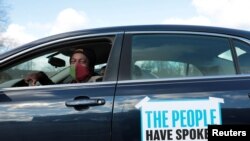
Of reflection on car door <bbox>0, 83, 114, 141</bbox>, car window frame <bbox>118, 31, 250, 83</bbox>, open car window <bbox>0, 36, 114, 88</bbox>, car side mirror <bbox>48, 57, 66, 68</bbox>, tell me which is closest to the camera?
reflection on car door <bbox>0, 83, 114, 141</bbox>

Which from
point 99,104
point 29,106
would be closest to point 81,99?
point 99,104

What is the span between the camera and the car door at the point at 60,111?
337cm

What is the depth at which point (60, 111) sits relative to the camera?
135 inches

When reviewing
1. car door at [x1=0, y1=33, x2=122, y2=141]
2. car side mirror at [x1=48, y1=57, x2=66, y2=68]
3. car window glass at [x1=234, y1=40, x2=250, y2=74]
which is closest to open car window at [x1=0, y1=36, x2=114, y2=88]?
car side mirror at [x1=48, y1=57, x2=66, y2=68]

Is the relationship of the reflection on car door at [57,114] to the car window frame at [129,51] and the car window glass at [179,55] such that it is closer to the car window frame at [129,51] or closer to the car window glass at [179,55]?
the car window frame at [129,51]

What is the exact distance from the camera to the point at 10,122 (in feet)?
11.3

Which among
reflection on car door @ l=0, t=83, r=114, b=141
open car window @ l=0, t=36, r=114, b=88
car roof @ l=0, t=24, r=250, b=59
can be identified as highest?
car roof @ l=0, t=24, r=250, b=59

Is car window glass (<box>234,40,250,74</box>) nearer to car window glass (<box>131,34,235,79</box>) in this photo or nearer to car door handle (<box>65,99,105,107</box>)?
car window glass (<box>131,34,235,79</box>)

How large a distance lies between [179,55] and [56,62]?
104 centimetres

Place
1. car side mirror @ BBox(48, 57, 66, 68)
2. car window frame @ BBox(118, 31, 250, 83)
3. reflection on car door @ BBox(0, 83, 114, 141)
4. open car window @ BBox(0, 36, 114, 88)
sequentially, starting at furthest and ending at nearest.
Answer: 1. car side mirror @ BBox(48, 57, 66, 68)
2. open car window @ BBox(0, 36, 114, 88)
3. car window frame @ BBox(118, 31, 250, 83)
4. reflection on car door @ BBox(0, 83, 114, 141)

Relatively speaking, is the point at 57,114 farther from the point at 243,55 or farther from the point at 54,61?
the point at 243,55

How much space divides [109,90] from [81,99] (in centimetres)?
22

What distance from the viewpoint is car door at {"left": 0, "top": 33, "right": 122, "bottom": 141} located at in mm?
3367

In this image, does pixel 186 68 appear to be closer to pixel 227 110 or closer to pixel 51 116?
pixel 227 110
